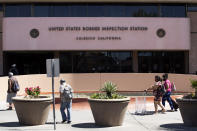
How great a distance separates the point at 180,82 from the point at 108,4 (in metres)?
11.6

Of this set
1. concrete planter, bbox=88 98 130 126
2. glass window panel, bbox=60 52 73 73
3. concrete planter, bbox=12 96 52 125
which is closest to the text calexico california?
glass window panel, bbox=60 52 73 73

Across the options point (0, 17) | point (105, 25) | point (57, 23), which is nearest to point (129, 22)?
point (105, 25)

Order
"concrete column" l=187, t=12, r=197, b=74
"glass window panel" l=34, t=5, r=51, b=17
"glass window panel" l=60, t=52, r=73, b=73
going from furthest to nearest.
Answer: "glass window panel" l=60, t=52, r=73, b=73 → "concrete column" l=187, t=12, r=197, b=74 → "glass window panel" l=34, t=5, r=51, b=17

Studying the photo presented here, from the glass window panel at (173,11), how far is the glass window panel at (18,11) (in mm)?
12710

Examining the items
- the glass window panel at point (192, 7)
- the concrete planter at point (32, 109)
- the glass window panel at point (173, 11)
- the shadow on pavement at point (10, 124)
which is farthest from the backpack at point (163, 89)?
the glass window panel at point (192, 7)

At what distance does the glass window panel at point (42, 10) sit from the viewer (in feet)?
113

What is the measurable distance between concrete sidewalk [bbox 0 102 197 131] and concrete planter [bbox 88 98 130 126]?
0.25m

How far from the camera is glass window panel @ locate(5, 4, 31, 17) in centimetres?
3447

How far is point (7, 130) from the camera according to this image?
38.7 ft

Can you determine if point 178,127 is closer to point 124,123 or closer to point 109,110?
point 124,123

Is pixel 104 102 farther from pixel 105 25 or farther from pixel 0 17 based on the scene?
pixel 0 17

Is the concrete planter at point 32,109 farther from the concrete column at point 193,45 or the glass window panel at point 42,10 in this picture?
the concrete column at point 193,45

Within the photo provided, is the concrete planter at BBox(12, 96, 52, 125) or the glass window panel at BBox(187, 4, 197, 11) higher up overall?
the glass window panel at BBox(187, 4, 197, 11)

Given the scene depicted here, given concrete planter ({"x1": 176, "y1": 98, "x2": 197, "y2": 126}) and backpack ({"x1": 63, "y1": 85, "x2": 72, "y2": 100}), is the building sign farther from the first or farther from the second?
concrete planter ({"x1": 176, "y1": 98, "x2": 197, "y2": 126})
